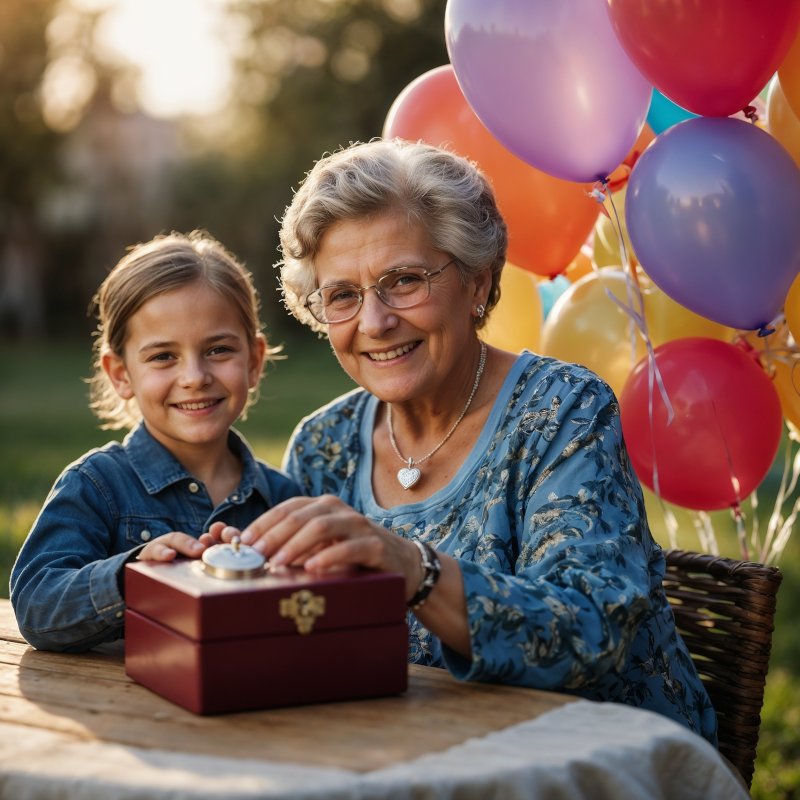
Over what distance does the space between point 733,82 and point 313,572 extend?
4.93 feet

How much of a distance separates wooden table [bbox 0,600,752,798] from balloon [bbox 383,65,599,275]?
1.53 m

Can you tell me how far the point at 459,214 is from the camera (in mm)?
2654

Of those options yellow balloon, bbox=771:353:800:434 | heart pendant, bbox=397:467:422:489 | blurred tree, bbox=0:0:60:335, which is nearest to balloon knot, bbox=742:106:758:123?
yellow balloon, bbox=771:353:800:434

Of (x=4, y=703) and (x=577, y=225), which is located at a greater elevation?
(x=577, y=225)

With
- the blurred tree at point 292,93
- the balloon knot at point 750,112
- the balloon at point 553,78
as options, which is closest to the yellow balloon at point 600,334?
the balloon at point 553,78

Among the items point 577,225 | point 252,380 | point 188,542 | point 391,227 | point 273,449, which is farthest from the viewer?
point 273,449

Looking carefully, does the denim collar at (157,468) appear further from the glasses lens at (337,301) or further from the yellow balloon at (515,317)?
the yellow balloon at (515,317)

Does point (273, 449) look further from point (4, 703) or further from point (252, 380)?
point (4, 703)

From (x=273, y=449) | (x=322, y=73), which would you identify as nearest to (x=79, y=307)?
(x=322, y=73)

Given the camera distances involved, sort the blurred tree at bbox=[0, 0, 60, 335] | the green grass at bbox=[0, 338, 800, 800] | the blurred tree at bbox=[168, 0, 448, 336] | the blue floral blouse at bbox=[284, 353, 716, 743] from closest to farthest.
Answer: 1. the blue floral blouse at bbox=[284, 353, 716, 743]
2. the green grass at bbox=[0, 338, 800, 800]
3. the blurred tree at bbox=[0, 0, 60, 335]
4. the blurred tree at bbox=[168, 0, 448, 336]

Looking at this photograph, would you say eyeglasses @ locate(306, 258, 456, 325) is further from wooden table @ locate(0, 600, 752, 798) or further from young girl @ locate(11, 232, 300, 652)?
wooden table @ locate(0, 600, 752, 798)

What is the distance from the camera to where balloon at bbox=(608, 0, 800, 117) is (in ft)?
8.46

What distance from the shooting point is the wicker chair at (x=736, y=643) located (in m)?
2.74

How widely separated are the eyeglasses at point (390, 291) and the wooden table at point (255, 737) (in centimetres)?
87
